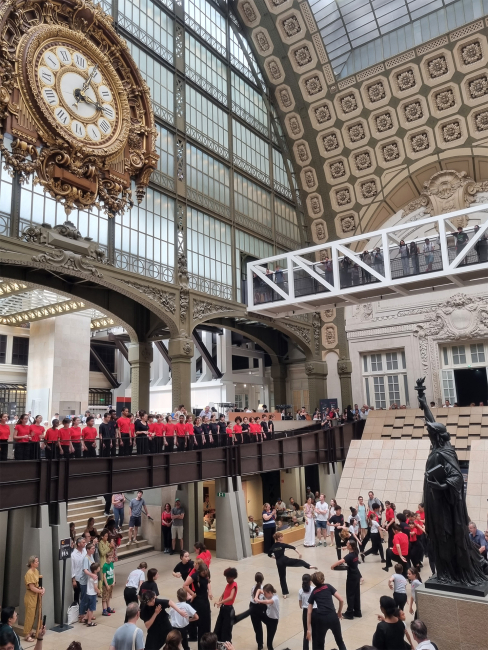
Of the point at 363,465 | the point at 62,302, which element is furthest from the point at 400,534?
the point at 62,302

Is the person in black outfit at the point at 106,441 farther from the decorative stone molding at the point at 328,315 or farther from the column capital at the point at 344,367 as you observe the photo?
the decorative stone molding at the point at 328,315

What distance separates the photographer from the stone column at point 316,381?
29453mm

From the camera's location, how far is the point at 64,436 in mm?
12203

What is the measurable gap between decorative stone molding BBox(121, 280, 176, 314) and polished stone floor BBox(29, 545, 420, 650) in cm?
859

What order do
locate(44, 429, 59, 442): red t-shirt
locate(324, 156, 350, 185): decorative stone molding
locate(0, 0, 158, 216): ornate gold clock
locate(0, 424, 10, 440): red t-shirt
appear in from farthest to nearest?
locate(324, 156, 350, 185): decorative stone molding < locate(0, 0, 158, 216): ornate gold clock < locate(44, 429, 59, 442): red t-shirt < locate(0, 424, 10, 440): red t-shirt

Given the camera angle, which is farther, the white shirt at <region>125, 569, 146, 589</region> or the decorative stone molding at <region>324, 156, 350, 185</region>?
the decorative stone molding at <region>324, 156, 350, 185</region>

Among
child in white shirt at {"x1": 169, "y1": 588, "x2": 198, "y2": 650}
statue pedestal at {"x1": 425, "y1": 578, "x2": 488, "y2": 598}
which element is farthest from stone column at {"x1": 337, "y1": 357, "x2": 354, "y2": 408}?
child in white shirt at {"x1": 169, "y1": 588, "x2": 198, "y2": 650}

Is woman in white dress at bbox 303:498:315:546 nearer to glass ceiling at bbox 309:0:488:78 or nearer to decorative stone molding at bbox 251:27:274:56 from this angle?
glass ceiling at bbox 309:0:488:78

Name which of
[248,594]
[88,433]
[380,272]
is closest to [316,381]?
[380,272]

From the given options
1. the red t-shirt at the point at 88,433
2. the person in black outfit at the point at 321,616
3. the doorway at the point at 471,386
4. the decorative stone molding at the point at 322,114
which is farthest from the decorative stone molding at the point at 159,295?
the doorway at the point at 471,386

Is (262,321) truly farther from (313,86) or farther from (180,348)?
(313,86)

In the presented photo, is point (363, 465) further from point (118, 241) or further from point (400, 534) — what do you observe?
point (118, 241)

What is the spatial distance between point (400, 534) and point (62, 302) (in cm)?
1894

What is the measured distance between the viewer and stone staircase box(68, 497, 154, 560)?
1540cm
